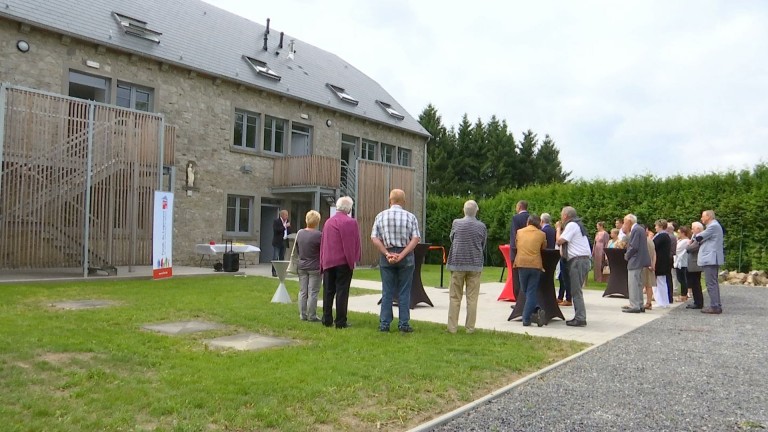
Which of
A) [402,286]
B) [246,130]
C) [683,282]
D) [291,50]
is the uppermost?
[291,50]

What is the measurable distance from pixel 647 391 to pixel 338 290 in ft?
11.8

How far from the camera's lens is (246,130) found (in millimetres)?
20016

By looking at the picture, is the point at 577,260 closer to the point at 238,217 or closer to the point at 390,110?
the point at 238,217

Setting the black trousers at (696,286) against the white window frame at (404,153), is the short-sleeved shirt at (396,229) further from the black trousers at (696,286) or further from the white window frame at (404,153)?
the white window frame at (404,153)

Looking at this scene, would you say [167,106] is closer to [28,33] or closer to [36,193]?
[28,33]

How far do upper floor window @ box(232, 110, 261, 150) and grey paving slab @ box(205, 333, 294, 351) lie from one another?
553 inches

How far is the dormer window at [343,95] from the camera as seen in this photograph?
23.7m

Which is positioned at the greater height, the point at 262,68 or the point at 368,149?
the point at 262,68

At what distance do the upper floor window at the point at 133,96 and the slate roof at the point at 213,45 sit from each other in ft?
3.40

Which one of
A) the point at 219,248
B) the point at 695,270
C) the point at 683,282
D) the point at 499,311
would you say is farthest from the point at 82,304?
the point at 683,282

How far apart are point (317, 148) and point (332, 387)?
60.1ft

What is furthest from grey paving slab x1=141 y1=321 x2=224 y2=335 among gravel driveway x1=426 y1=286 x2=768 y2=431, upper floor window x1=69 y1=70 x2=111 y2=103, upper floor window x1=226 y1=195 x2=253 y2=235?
upper floor window x1=226 y1=195 x2=253 y2=235

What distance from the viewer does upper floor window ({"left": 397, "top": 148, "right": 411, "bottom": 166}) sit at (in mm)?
26688

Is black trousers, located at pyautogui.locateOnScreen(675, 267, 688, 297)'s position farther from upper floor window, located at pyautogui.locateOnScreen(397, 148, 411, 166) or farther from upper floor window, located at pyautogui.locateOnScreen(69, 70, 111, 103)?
upper floor window, located at pyautogui.locateOnScreen(397, 148, 411, 166)
